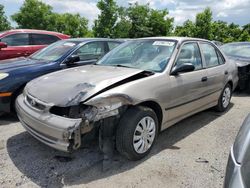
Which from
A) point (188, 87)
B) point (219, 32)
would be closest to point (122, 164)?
point (188, 87)

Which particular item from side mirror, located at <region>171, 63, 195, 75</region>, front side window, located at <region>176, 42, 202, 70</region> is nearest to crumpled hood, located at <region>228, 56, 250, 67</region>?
front side window, located at <region>176, 42, 202, 70</region>

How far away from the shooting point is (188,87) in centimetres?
409

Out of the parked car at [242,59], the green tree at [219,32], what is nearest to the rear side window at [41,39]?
the parked car at [242,59]

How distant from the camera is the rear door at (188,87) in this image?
387 cm

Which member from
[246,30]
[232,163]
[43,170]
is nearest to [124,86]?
[43,170]

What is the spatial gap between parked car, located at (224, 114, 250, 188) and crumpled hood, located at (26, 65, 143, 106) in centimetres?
162

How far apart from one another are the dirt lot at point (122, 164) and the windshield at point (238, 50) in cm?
423

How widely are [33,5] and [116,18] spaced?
971cm

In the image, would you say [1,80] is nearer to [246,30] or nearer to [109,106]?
[109,106]

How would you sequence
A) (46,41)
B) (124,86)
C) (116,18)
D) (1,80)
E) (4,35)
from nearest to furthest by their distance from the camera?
(124,86) < (1,80) < (4,35) < (46,41) < (116,18)

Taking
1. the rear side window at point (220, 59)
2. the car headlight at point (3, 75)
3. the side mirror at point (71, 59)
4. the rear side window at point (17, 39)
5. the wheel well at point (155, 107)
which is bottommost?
the wheel well at point (155, 107)

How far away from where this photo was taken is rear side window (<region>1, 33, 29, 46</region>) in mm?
7830

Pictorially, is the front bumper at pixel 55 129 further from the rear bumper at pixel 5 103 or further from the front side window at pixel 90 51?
the front side window at pixel 90 51

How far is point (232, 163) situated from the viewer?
79.0 inches
